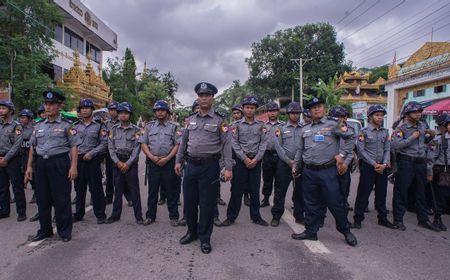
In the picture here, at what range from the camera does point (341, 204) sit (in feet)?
13.0

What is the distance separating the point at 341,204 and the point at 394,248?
814 millimetres

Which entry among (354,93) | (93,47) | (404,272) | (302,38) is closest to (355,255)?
(404,272)

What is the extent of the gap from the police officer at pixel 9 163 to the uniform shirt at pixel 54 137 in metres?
1.20

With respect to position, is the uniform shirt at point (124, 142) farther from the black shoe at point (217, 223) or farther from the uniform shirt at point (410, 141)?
the uniform shirt at point (410, 141)

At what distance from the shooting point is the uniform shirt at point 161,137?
4.91m

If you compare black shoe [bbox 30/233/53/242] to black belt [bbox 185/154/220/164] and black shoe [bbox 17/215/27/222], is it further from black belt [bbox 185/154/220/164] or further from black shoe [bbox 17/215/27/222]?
black belt [bbox 185/154/220/164]

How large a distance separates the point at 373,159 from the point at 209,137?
2.50 metres

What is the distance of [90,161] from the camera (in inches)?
201

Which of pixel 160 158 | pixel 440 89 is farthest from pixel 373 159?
pixel 440 89

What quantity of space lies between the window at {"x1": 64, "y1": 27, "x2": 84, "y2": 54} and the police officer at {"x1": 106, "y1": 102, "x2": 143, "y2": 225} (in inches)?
911

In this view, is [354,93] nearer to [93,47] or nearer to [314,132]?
[93,47]

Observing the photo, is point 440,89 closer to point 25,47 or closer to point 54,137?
point 25,47

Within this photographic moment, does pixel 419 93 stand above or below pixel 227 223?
above

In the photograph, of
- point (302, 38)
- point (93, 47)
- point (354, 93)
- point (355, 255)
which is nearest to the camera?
point (355, 255)
